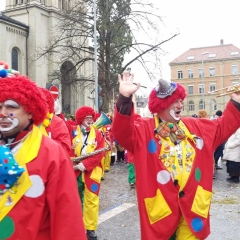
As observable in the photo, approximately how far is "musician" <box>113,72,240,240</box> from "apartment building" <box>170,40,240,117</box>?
65.9 meters

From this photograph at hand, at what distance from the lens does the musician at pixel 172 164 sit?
3158mm

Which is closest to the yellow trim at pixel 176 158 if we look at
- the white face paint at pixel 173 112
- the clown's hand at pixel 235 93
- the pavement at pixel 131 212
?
the white face paint at pixel 173 112

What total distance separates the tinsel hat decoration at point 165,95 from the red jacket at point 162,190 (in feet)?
0.62

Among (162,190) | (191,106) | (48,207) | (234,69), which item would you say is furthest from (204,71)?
(48,207)

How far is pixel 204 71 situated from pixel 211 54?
4.50m

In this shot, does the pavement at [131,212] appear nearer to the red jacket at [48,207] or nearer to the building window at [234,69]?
the red jacket at [48,207]

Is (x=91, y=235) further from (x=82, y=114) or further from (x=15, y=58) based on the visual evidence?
(x=15, y=58)

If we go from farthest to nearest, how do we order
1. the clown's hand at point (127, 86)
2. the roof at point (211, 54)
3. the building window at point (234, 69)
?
the roof at point (211, 54) < the building window at point (234, 69) < the clown's hand at point (127, 86)

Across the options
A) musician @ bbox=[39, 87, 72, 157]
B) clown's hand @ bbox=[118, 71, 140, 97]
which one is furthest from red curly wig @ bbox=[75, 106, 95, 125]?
clown's hand @ bbox=[118, 71, 140, 97]

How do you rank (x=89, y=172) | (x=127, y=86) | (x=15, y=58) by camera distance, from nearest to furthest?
(x=127, y=86) → (x=89, y=172) → (x=15, y=58)

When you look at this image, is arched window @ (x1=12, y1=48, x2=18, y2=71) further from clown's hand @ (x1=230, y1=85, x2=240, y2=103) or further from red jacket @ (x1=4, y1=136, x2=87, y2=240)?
red jacket @ (x1=4, y1=136, x2=87, y2=240)

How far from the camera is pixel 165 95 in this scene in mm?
3393

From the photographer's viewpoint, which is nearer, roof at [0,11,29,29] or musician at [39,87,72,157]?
musician at [39,87,72,157]

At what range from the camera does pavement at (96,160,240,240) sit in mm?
5434
